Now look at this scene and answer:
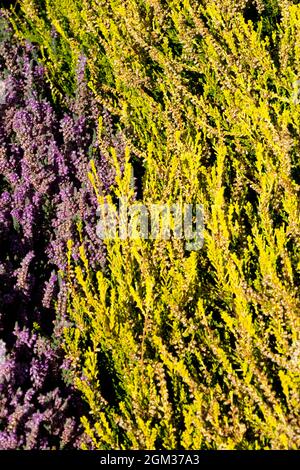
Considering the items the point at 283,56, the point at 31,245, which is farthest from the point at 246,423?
the point at 283,56

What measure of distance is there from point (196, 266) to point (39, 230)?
0.72 metres

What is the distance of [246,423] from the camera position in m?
1.88

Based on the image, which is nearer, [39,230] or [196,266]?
[196,266]

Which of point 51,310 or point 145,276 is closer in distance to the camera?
point 145,276

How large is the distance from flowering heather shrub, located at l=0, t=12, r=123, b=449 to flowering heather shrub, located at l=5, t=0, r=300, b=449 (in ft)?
0.30

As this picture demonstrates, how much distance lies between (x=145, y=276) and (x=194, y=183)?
0.45 meters

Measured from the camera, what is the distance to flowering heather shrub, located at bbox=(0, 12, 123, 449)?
1.92 metres

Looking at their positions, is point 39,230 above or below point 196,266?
above

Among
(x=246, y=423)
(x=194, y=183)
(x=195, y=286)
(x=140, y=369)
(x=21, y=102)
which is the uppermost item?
(x=21, y=102)

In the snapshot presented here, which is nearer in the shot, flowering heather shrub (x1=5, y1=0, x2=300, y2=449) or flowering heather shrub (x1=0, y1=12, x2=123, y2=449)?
flowering heather shrub (x1=5, y1=0, x2=300, y2=449)

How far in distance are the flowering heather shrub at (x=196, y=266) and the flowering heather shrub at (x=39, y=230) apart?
0.30 ft

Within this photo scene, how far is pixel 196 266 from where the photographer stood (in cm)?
221

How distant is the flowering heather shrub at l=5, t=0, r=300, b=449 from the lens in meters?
1.80

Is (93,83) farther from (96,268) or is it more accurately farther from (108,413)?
(108,413)
